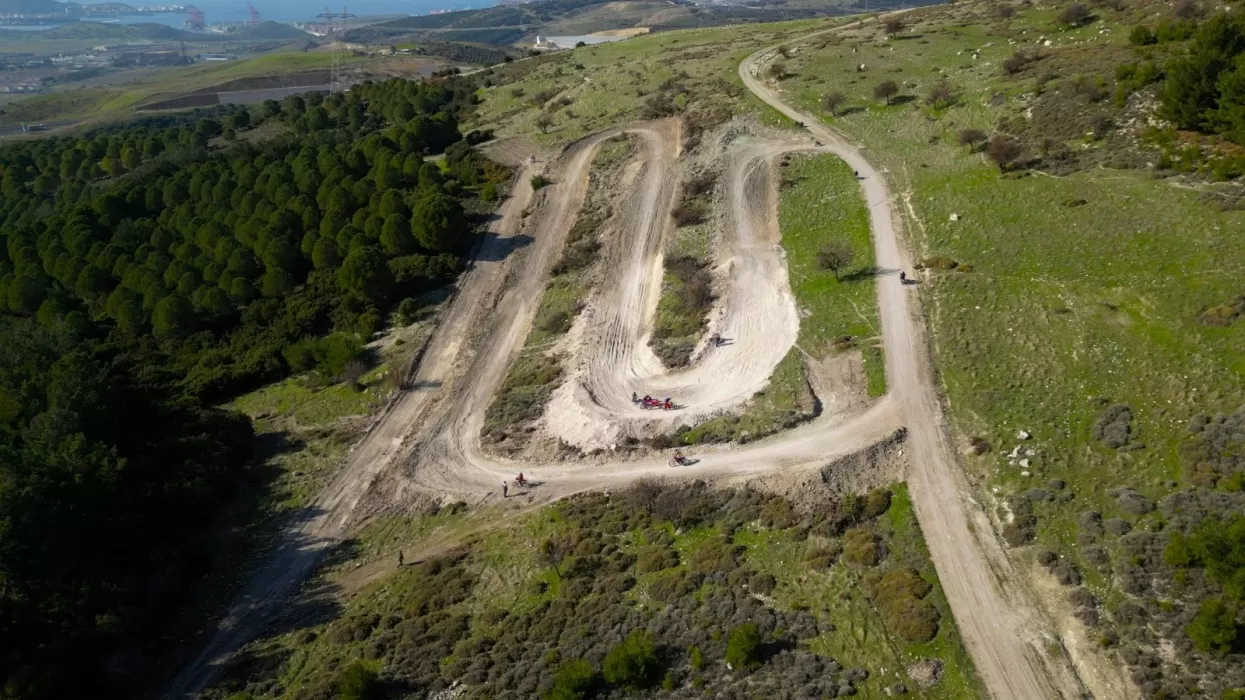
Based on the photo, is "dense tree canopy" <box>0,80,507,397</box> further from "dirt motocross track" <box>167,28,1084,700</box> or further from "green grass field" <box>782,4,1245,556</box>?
"green grass field" <box>782,4,1245,556</box>

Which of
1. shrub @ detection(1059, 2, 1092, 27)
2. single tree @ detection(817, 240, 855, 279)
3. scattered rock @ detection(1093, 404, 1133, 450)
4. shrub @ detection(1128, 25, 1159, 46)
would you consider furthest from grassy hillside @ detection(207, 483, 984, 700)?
shrub @ detection(1059, 2, 1092, 27)

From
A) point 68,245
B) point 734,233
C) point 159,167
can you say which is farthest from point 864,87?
point 159,167

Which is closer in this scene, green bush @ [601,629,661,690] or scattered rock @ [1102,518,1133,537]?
green bush @ [601,629,661,690]

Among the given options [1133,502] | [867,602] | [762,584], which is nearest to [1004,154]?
[1133,502]

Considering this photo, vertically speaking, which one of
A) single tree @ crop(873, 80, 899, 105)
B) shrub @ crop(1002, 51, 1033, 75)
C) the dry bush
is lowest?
the dry bush

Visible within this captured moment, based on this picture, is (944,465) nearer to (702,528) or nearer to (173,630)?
(702,528)

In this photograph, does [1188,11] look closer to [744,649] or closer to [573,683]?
[744,649]
